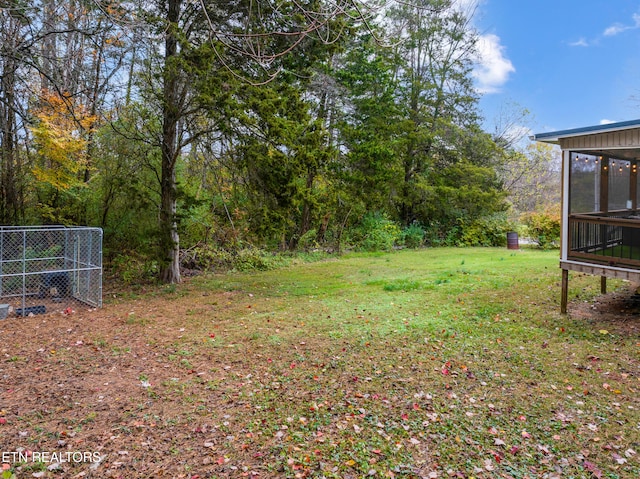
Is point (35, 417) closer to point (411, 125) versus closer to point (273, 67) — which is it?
point (273, 67)

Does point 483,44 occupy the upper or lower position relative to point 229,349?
upper

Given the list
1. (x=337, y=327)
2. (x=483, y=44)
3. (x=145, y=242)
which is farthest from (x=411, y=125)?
(x=337, y=327)

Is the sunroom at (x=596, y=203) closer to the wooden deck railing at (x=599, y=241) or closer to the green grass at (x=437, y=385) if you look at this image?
the wooden deck railing at (x=599, y=241)

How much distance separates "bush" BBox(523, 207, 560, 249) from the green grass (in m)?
8.00

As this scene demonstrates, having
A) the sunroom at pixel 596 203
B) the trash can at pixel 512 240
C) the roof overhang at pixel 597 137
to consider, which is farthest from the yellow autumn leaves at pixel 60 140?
the trash can at pixel 512 240

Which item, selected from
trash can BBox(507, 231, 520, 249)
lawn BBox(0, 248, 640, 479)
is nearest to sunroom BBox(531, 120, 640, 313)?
lawn BBox(0, 248, 640, 479)

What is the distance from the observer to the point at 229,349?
509 cm

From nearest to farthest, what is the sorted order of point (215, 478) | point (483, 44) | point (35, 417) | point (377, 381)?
point (215, 478)
point (35, 417)
point (377, 381)
point (483, 44)

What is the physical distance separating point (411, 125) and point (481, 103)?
3.94 m

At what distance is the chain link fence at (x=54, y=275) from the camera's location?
723 cm

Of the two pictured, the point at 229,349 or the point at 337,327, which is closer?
the point at 229,349

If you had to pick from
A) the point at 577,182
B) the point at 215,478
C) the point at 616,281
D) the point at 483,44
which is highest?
the point at 483,44

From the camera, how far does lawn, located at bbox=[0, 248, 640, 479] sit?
2.83 m

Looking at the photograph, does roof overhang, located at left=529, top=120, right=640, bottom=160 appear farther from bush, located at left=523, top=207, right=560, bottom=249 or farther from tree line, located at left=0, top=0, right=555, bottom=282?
bush, located at left=523, top=207, right=560, bottom=249
